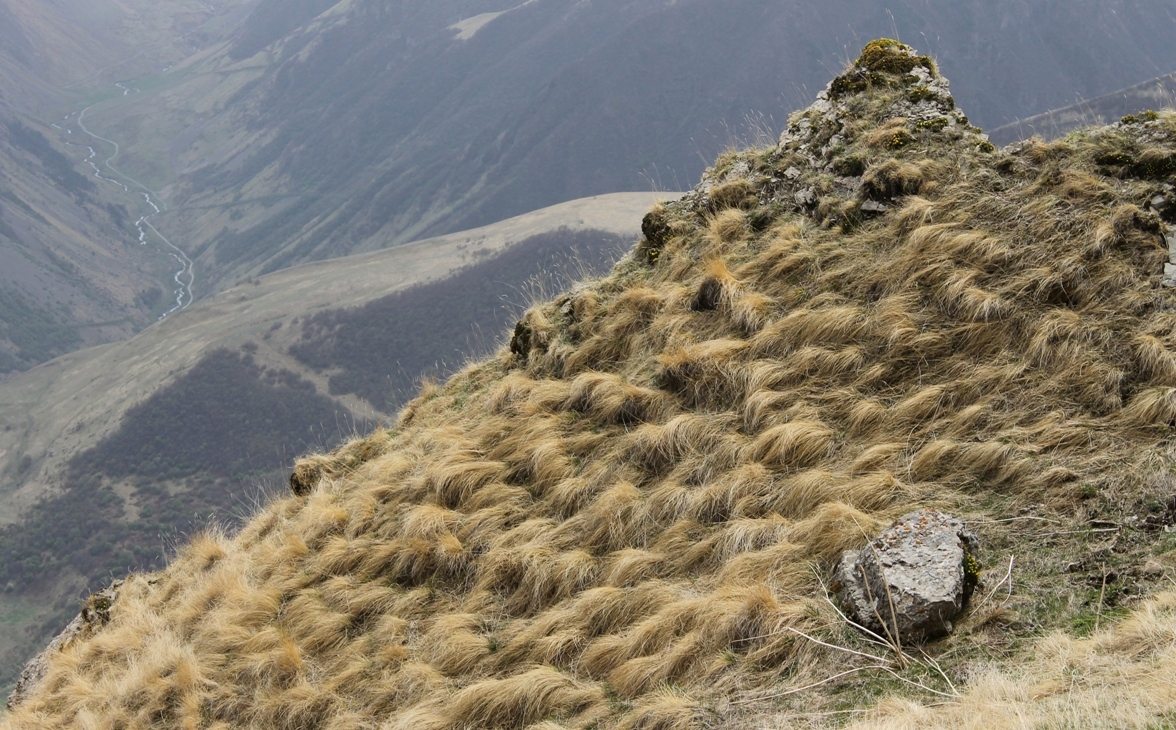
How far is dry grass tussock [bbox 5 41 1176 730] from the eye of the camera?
5465 millimetres

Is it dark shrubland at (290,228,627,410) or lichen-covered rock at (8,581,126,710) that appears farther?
dark shrubland at (290,228,627,410)

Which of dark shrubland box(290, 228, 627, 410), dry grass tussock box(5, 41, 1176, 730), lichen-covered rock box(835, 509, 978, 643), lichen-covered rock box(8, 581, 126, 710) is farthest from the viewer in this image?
dark shrubland box(290, 228, 627, 410)

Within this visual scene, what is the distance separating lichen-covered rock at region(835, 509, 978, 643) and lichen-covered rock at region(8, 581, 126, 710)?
39.7 feet

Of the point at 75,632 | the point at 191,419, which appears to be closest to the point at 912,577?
the point at 75,632

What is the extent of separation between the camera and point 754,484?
7.16 meters

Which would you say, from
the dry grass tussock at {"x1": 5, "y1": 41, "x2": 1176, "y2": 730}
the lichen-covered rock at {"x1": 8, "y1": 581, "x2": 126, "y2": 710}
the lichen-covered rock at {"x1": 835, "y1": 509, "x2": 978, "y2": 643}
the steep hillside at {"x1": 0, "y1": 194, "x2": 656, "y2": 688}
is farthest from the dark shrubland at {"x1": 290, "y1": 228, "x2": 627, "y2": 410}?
the lichen-covered rock at {"x1": 835, "y1": 509, "x2": 978, "y2": 643}

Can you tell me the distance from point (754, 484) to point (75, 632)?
485 inches

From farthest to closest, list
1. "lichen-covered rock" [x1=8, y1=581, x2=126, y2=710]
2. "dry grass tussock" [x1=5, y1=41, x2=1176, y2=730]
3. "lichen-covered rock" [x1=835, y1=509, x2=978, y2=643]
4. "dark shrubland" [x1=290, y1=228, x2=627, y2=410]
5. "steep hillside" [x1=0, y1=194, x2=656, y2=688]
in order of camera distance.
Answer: "dark shrubland" [x1=290, y1=228, x2=627, y2=410] → "steep hillside" [x1=0, y1=194, x2=656, y2=688] → "lichen-covered rock" [x1=8, y1=581, x2=126, y2=710] → "dry grass tussock" [x1=5, y1=41, x2=1176, y2=730] → "lichen-covered rock" [x1=835, y1=509, x2=978, y2=643]

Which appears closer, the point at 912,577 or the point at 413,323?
the point at 912,577

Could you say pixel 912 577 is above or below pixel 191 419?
above

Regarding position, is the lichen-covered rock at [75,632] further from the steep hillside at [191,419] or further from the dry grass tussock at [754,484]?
the steep hillside at [191,419]

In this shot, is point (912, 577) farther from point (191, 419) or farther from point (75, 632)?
point (191, 419)

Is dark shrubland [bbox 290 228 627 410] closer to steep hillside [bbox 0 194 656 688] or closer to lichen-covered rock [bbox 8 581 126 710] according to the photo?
steep hillside [bbox 0 194 656 688]

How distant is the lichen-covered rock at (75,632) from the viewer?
485 inches
